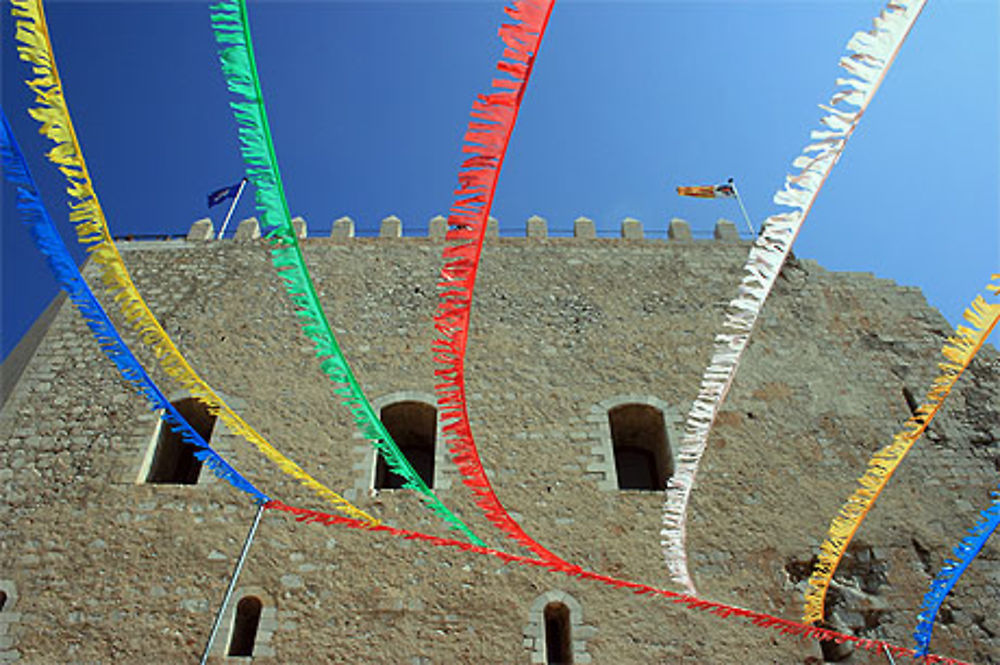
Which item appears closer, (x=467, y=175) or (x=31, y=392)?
(x=467, y=175)

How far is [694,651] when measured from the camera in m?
6.27

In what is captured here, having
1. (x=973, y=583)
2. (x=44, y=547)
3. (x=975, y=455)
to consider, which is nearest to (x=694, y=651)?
(x=973, y=583)

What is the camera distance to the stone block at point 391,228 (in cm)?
1018

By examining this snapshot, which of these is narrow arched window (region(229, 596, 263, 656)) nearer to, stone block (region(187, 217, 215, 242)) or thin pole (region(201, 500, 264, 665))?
thin pole (region(201, 500, 264, 665))

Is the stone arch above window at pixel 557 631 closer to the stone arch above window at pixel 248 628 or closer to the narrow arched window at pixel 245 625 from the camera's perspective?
the stone arch above window at pixel 248 628

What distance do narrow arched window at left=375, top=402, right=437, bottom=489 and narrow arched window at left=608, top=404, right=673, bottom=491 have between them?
2.18m

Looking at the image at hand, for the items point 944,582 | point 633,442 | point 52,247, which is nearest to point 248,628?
point 52,247

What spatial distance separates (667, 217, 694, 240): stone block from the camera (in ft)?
33.8

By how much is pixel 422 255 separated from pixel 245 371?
288cm

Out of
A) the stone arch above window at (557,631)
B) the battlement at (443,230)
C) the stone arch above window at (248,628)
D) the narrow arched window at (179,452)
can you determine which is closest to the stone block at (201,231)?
the battlement at (443,230)

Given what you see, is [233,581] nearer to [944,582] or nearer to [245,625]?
[245,625]

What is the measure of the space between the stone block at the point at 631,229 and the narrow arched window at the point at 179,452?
6.12 meters

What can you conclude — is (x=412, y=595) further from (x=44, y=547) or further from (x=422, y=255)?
(x=422, y=255)

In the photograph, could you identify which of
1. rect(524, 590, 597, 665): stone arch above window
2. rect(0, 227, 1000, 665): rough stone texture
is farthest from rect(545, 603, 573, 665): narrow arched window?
rect(0, 227, 1000, 665): rough stone texture
